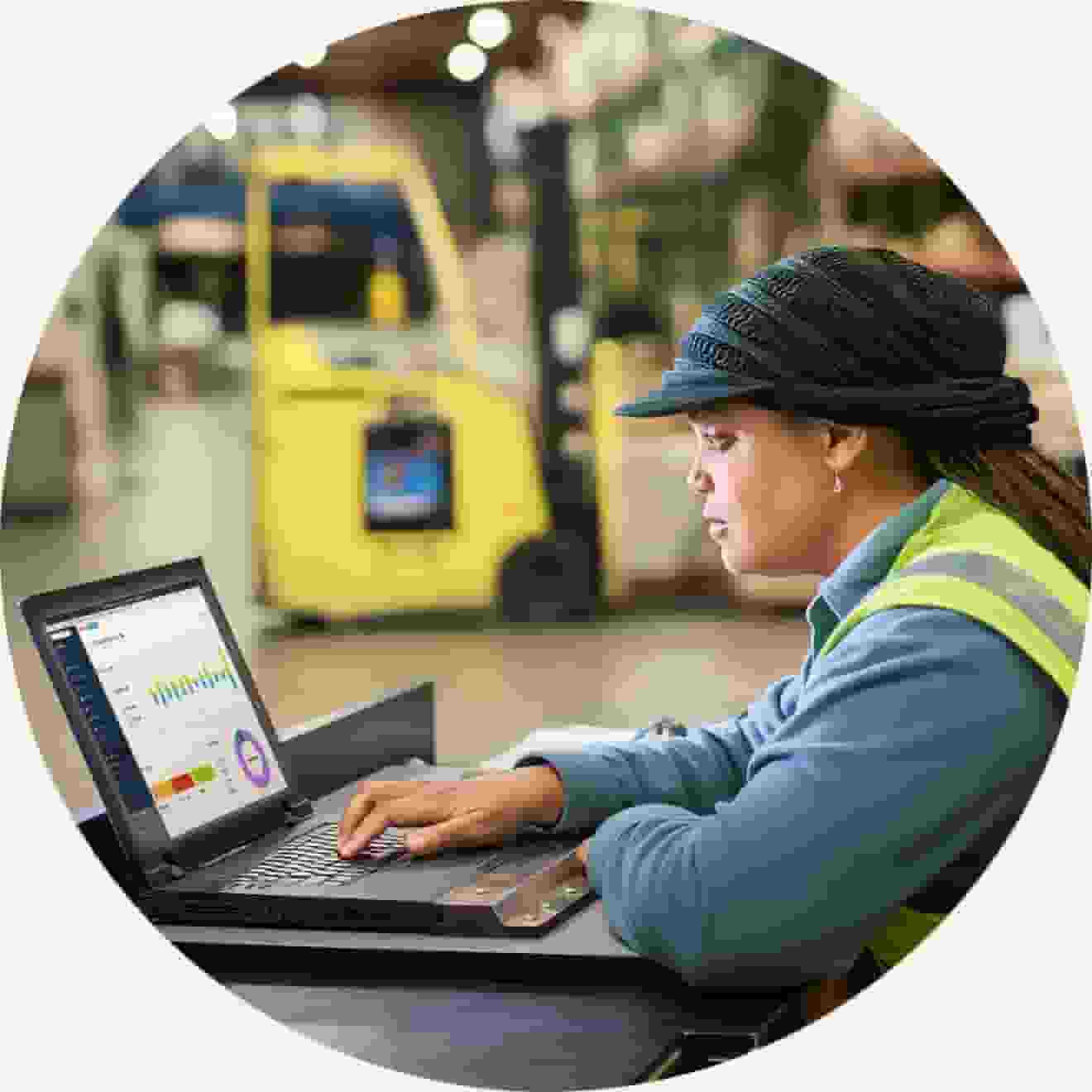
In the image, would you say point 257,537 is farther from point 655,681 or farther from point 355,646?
point 655,681

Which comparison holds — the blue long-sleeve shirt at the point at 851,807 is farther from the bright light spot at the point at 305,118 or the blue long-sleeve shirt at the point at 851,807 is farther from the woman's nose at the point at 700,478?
the bright light spot at the point at 305,118

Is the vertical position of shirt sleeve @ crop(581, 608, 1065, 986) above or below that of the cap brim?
below

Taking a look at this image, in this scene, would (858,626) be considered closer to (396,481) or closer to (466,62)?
(396,481)

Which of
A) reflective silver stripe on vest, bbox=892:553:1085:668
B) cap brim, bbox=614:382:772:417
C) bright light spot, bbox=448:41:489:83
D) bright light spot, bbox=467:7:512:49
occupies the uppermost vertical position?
bright light spot, bbox=467:7:512:49

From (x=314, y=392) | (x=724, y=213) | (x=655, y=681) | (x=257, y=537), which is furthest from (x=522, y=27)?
(x=655, y=681)

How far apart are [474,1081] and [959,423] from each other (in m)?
0.59

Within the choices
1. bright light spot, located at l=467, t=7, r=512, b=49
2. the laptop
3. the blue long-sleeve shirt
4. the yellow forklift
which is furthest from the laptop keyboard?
bright light spot, located at l=467, t=7, r=512, b=49

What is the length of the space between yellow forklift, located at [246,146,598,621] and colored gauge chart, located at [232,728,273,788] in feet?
12.4

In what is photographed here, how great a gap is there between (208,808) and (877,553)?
62 centimetres

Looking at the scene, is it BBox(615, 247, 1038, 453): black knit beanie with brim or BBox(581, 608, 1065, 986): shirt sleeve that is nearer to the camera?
BBox(581, 608, 1065, 986): shirt sleeve

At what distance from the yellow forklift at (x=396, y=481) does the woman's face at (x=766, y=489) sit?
161 inches

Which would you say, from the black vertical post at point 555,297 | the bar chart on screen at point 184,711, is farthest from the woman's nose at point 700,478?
the black vertical post at point 555,297

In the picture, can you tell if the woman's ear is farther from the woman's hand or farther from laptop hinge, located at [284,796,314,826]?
laptop hinge, located at [284,796,314,826]

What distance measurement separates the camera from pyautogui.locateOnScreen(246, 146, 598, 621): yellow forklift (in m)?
5.41
